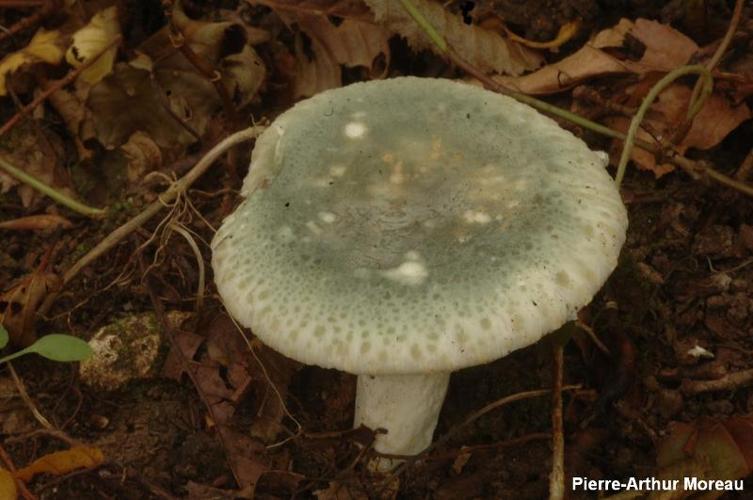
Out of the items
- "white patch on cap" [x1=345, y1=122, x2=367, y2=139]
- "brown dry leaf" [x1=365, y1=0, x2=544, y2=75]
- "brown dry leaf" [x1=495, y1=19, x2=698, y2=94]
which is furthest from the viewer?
"brown dry leaf" [x1=365, y1=0, x2=544, y2=75]

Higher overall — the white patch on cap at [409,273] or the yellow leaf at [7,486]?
the white patch on cap at [409,273]

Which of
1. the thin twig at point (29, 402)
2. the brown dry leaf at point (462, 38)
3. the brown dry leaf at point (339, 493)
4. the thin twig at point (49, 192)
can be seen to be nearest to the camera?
the brown dry leaf at point (339, 493)

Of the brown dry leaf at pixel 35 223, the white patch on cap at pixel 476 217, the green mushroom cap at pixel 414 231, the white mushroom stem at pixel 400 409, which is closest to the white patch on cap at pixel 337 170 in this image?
the green mushroom cap at pixel 414 231

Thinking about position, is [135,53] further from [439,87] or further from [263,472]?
[263,472]

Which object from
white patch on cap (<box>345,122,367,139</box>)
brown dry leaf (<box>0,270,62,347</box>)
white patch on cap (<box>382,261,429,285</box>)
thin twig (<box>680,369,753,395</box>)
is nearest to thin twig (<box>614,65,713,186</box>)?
thin twig (<box>680,369,753,395</box>)

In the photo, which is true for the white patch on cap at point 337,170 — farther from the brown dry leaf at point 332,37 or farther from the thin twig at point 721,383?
the thin twig at point 721,383

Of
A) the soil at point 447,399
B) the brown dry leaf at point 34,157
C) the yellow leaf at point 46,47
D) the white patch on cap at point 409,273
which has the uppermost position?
the white patch on cap at point 409,273

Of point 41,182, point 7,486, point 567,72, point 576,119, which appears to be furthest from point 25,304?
point 567,72

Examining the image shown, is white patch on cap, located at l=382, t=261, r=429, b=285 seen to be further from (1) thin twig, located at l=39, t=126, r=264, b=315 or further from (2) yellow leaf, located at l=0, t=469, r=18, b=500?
(2) yellow leaf, located at l=0, t=469, r=18, b=500
